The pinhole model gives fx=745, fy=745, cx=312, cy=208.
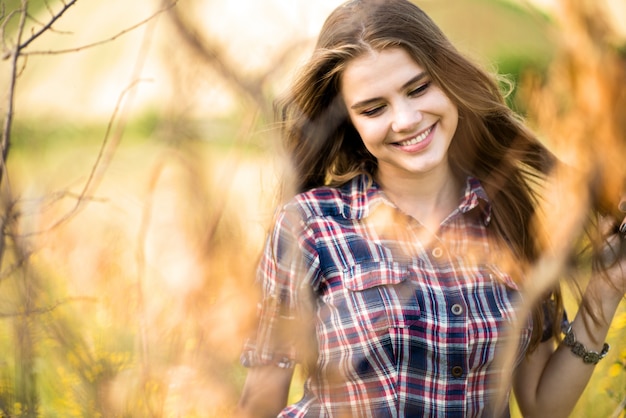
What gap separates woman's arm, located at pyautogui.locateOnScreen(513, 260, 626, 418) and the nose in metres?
0.45

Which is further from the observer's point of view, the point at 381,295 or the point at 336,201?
the point at 336,201

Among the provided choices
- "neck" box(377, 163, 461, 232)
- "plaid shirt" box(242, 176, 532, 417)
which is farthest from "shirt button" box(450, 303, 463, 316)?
"neck" box(377, 163, 461, 232)

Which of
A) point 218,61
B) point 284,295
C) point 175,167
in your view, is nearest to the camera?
point 218,61

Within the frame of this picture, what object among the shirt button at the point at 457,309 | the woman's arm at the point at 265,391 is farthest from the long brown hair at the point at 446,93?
the woman's arm at the point at 265,391

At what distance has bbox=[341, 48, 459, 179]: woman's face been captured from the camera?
1.28 m

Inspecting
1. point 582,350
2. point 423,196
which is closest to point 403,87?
point 423,196

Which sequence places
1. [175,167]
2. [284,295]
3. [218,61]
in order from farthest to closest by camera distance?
[175,167]
[284,295]
[218,61]

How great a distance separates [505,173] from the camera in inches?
59.7

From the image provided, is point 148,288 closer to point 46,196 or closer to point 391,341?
point 46,196

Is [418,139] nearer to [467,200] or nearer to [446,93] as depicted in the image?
[446,93]

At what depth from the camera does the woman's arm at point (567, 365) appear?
1.36 metres

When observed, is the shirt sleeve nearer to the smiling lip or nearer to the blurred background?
the blurred background

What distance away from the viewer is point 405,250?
1.38 m

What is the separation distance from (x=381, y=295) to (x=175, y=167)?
562 mm
